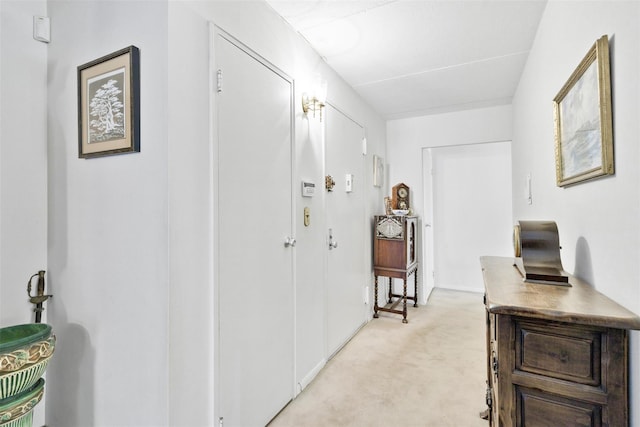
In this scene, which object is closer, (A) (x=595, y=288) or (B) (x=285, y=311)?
(A) (x=595, y=288)

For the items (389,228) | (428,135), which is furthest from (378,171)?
(428,135)

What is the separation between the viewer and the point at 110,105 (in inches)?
53.6

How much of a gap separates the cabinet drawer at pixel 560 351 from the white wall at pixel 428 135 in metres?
3.11

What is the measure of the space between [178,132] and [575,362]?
5.11ft

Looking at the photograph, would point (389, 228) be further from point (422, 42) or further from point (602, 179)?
point (602, 179)

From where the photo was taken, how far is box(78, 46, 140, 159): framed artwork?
129 centimetres

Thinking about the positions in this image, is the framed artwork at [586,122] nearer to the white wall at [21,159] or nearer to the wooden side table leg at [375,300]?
the wooden side table leg at [375,300]

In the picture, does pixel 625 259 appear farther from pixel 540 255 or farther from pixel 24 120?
pixel 24 120

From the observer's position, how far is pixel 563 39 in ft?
4.96

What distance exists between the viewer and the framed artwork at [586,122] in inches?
40.4

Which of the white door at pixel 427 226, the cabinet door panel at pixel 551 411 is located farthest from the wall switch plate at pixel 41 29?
the white door at pixel 427 226

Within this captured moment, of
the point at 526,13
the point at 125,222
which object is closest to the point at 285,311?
the point at 125,222

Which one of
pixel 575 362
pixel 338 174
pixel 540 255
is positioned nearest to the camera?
pixel 575 362

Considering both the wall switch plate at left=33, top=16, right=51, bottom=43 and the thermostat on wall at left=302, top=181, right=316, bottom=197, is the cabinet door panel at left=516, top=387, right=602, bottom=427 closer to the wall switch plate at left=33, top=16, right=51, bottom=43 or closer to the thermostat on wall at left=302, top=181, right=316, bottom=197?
the thermostat on wall at left=302, top=181, right=316, bottom=197
